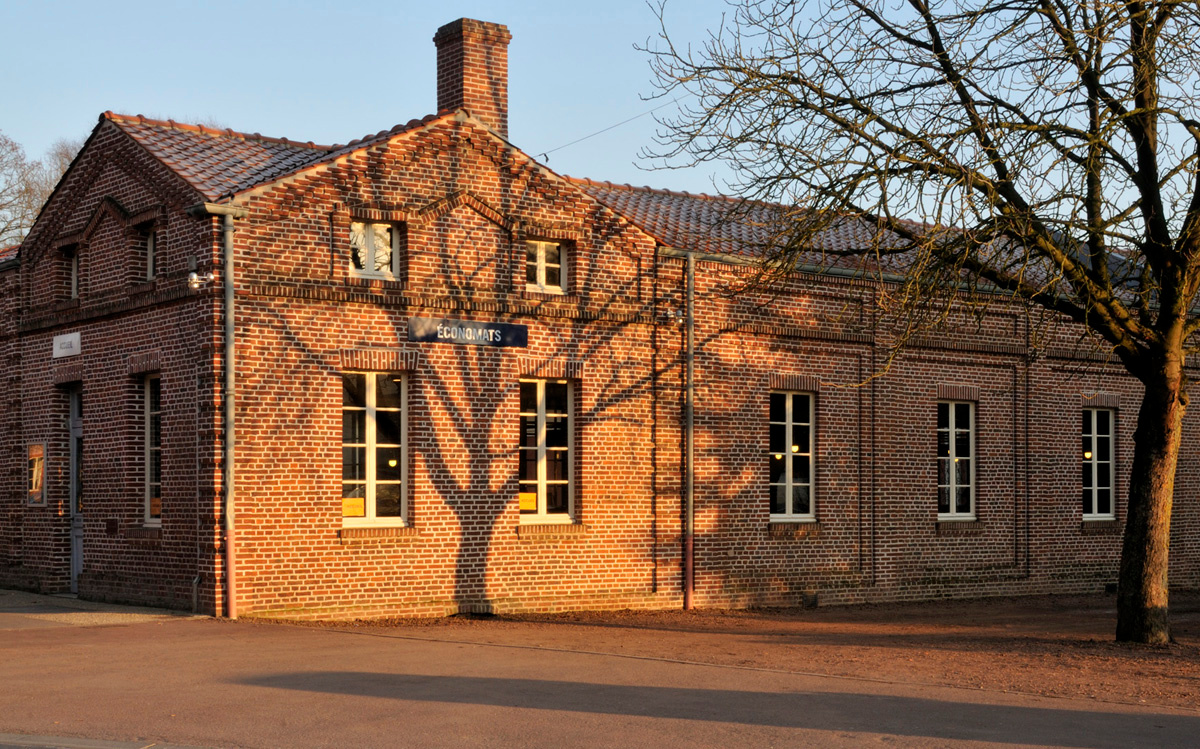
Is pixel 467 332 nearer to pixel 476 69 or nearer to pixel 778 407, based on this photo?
pixel 476 69

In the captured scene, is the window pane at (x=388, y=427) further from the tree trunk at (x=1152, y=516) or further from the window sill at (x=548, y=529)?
the tree trunk at (x=1152, y=516)

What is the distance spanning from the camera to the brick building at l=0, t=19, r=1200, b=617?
15641mm

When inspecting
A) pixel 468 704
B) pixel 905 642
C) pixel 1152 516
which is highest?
pixel 1152 516

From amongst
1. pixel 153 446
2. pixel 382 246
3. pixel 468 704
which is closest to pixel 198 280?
pixel 382 246

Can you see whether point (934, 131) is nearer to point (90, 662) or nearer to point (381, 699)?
point (381, 699)

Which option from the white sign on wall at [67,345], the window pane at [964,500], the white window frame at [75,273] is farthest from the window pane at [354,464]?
the window pane at [964,500]

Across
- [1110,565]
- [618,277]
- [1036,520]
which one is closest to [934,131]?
[618,277]

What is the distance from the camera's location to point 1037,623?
18047mm

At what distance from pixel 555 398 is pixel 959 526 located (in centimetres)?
785

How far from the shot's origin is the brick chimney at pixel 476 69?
19438 millimetres

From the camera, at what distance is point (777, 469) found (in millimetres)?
20188

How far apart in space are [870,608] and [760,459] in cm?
290

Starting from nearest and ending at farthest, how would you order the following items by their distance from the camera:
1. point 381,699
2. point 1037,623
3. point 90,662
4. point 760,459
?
point 381,699, point 90,662, point 1037,623, point 760,459

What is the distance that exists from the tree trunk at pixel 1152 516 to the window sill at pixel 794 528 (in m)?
5.87
